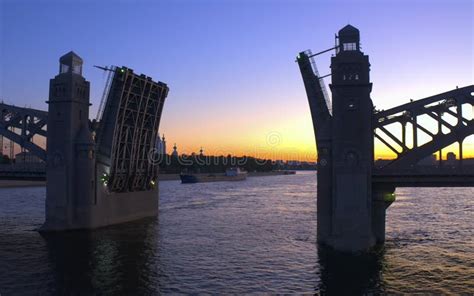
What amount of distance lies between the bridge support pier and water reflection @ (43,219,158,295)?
17955 millimetres

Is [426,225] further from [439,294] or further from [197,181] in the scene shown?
[197,181]

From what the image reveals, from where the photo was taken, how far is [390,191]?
36.2 m

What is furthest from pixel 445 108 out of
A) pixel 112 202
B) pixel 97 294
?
pixel 112 202

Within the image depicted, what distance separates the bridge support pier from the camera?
3612cm

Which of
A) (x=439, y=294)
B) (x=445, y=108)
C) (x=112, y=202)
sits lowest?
(x=439, y=294)

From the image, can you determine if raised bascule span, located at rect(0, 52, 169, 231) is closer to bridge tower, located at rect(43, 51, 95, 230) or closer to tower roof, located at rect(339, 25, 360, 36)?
bridge tower, located at rect(43, 51, 95, 230)

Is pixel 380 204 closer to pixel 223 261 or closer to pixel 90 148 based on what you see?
pixel 223 261

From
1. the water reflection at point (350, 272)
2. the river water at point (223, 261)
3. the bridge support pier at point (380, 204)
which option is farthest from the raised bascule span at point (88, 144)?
the bridge support pier at point (380, 204)

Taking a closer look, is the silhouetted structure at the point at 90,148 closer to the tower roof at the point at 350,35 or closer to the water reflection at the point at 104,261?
the water reflection at the point at 104,261

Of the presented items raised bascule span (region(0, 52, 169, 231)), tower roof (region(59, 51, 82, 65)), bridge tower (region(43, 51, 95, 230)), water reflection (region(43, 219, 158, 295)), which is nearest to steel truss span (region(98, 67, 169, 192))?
raised bascule span (region(0, 52, 169, 231))

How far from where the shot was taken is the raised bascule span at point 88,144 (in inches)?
1699

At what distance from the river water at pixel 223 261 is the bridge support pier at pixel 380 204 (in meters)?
1.66

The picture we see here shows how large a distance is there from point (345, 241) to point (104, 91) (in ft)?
90.9

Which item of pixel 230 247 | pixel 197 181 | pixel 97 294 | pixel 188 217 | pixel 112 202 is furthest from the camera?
pixel 197 181
